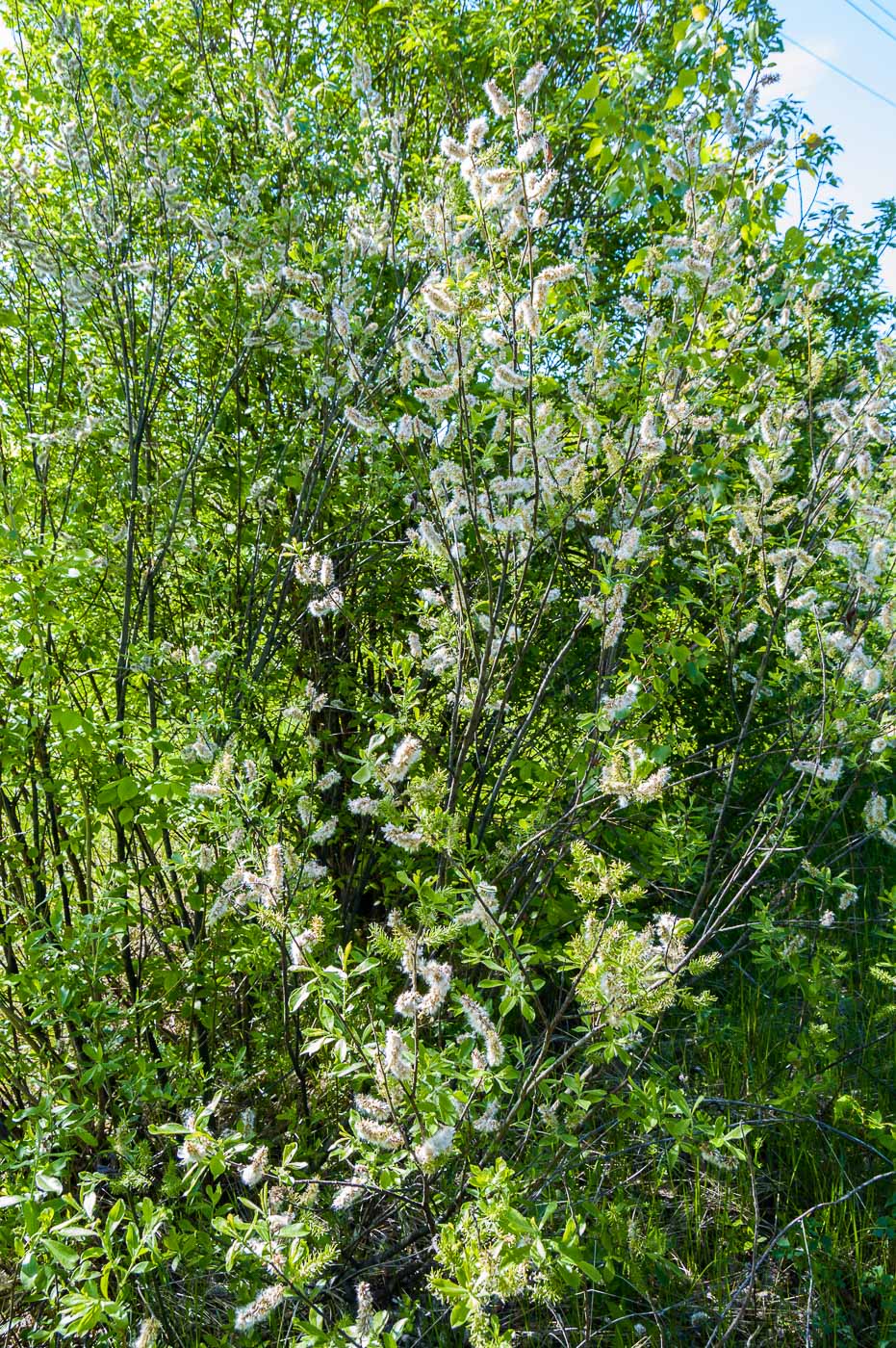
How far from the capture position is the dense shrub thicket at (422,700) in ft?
6.19

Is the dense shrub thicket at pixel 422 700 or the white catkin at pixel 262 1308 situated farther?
the dense shrub thicket at pixel 422 700

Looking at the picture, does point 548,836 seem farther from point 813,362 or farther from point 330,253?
point 330,253

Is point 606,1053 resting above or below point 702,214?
below

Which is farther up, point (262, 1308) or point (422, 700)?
point (422, 700)

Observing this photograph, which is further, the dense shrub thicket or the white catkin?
the dense shrub thicket

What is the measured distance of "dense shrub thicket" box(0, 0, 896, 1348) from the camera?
189 centimetres

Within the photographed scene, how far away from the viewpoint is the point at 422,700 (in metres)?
3.39

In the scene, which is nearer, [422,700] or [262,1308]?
[262,1308]

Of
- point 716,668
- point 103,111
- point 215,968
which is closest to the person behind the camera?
point 215,968

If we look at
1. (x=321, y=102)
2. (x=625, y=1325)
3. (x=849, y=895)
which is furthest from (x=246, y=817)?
(x=321, y=102)

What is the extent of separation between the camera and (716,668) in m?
Answer: 3.84

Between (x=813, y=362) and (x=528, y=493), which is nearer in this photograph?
(x=528, y=493)

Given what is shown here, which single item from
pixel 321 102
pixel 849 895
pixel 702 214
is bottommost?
pixel 849 895

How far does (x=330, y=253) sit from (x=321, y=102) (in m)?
1.39
